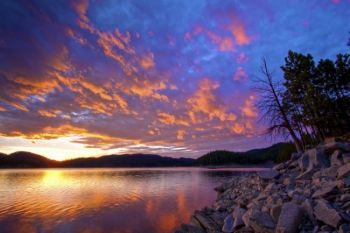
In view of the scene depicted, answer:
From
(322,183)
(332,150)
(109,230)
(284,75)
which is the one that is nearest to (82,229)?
(109,230)

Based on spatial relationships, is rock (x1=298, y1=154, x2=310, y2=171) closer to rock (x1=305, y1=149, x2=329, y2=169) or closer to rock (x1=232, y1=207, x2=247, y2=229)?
rock (x1=305, y1=149, x2=329, y2=169)

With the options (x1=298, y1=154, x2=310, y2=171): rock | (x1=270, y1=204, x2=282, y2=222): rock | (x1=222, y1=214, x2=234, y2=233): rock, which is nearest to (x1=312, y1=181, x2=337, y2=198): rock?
(x1=270, y1=204, x2=282, y2=222): rock

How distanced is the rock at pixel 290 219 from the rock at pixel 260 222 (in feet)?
1.84

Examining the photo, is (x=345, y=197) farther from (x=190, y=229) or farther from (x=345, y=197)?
(x=190, y=229)

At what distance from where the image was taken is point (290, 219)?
8.82 meters

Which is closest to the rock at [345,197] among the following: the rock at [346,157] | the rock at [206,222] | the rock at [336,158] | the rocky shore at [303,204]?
the rocky shore at [303,204]

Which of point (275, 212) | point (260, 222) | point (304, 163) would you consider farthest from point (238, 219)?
point (304, 163)

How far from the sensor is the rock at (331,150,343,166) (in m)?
13.3

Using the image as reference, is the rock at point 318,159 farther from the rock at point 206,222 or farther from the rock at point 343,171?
the rock at point 206,222

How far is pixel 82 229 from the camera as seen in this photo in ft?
55.1

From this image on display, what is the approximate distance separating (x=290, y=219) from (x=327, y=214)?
1.29 metres

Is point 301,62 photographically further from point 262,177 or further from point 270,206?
point 270,206

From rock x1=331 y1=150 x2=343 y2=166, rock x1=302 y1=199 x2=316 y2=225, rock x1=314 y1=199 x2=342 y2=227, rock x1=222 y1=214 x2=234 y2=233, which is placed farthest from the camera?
rock x1=331 y1=150 x2=343 y2=166

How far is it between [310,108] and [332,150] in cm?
1419
